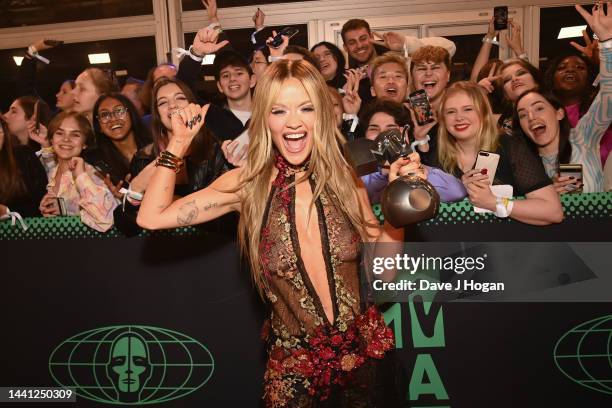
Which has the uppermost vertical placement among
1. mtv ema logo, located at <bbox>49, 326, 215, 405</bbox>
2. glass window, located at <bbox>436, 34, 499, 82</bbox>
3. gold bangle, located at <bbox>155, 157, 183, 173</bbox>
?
glass window, located at <bbox>436, 34, 499, 82</bbox>

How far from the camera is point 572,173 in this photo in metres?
2.95

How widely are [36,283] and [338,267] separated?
175 centimetres

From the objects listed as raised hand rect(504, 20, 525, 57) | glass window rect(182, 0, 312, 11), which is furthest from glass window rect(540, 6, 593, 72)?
glass window rect(182, 0, 312, 11)

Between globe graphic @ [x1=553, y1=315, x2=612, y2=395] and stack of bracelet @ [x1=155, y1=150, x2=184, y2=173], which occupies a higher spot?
stack of bracelet @ [x1=155, y1=150, x2=184, y2=173]

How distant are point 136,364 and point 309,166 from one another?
1.50 meters

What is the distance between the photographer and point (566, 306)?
271 centimetres

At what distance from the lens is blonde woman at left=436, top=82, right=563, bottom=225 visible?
8.79ft

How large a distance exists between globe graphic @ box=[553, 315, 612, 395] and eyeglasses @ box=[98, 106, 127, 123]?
304 centimetres

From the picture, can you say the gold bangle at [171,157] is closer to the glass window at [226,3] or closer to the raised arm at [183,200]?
the raised arm at [183,200]

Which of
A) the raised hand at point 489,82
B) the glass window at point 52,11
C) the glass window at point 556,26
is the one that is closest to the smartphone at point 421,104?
the raised hand at point 489,82

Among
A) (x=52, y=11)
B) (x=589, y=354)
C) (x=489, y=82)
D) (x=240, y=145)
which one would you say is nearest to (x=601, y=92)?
(x=489, y=82)

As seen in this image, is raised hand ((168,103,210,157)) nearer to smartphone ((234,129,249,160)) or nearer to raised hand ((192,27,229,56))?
smartphone ((234,129,249,160))

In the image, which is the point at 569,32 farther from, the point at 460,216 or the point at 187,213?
the point at 187,213

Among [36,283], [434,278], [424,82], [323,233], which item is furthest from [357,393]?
[424,82]
